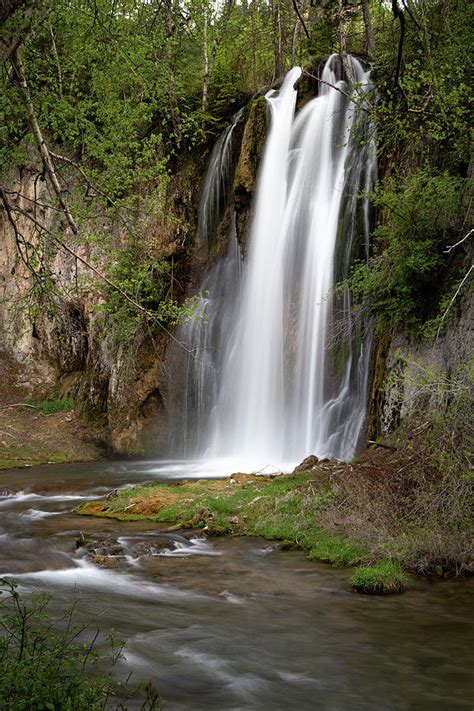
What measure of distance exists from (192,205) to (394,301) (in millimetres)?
12495

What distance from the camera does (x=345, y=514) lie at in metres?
9.13

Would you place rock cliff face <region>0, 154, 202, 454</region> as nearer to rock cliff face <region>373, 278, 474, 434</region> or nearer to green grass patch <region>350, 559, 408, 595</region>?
rock cliff face <region>373, 278, 474, 434</region>

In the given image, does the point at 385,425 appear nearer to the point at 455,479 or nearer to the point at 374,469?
the point at 374,469

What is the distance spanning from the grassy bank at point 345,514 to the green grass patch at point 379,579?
1cm

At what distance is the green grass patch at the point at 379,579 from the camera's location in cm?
721

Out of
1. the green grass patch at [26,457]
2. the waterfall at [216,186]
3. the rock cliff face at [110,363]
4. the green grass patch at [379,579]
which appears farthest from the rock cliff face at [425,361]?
the waterfall at [216,186]

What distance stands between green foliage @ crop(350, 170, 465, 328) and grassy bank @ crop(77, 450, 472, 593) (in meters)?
2.95

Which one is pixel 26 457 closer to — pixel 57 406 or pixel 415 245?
pixel 57 406

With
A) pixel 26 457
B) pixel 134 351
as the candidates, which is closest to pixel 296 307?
pixel 134 351

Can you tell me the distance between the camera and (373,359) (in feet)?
48.2

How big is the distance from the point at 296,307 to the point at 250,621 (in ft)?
40.6

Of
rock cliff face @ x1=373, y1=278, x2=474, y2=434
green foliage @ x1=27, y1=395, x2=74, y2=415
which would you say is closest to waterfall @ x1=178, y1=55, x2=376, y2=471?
rock cliff face @ x1=373, y1=278, x2=474, y2=434

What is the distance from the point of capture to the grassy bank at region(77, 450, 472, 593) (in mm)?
7773

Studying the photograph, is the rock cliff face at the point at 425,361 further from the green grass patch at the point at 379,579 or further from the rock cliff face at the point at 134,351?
the rock cliff face at the point at 134,351
